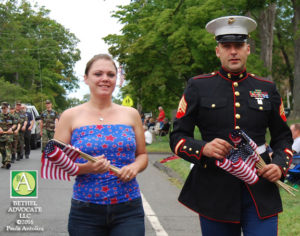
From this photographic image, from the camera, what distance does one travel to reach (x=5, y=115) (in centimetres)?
1521

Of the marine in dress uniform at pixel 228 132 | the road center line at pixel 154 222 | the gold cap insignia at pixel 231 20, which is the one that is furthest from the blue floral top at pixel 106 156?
the road center line at pixel 154 222

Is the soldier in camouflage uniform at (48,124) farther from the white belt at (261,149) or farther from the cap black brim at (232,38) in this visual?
the white belt at (261,149)

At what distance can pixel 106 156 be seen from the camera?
319cm

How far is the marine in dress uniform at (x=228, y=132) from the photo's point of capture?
10.6ft

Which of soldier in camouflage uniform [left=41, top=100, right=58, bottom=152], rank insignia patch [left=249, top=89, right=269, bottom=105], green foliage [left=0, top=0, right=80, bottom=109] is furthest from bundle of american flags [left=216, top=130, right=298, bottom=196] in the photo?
green foliage [left=0, top=0, right=80, bottom=109]

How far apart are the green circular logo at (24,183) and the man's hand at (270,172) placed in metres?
4.94

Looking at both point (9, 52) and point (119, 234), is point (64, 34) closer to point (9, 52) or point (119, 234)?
point (9, 52)

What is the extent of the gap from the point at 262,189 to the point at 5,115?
13.0 metres

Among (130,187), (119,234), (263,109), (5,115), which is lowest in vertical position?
(5,115)

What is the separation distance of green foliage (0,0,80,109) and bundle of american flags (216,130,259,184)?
153 ft

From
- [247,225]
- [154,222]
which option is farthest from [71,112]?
[154,222]

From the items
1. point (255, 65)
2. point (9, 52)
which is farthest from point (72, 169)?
point (9, 52)

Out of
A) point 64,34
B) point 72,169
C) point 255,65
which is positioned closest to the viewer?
point 72,169

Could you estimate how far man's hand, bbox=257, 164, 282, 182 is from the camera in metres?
3.15
